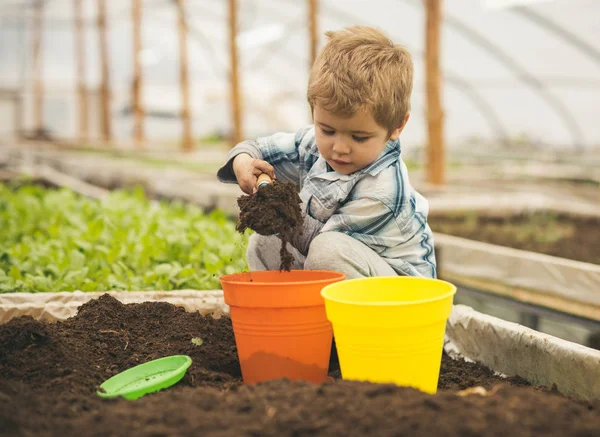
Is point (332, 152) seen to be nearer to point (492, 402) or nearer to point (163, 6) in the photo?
point (492, 402)

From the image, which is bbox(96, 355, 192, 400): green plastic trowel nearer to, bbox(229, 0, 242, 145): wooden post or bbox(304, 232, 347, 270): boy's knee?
bbox(304, 232, 347, 270): boy's knee

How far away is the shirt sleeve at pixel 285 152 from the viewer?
2.35 metres

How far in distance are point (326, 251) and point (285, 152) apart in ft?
1.82

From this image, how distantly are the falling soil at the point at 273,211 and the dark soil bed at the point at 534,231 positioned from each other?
2800mm

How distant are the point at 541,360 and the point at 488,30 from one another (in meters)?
11.3

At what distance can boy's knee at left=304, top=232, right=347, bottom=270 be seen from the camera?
1.99 meters

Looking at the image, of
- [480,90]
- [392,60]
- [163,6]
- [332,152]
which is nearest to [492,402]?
[332,152]

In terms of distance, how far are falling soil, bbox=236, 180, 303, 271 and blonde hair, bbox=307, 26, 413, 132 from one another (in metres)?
0.27

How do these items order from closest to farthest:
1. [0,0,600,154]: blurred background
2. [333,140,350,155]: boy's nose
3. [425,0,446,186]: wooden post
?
[333,140,350,155]: boy's nose → [425,0,446,186]: wooden post → [0,0,600,154]: blurred background

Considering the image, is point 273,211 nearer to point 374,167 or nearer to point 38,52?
point 374,167

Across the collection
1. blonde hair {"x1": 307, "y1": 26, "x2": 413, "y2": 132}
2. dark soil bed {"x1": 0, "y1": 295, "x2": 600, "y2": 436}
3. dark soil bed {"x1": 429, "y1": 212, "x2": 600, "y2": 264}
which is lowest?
dark soil bed {"x1": 429, "y1": 212, "x2": 600, "y2": 264}

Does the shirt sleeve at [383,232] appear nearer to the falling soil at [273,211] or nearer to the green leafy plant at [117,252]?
the falling soil at [273,211]

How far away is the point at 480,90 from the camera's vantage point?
15797 millimetres

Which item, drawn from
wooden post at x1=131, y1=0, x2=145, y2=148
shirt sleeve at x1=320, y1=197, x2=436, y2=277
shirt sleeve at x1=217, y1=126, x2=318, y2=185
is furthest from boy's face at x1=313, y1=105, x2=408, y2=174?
wooden post at x1=131, y1=0, x2=145, y2=148
